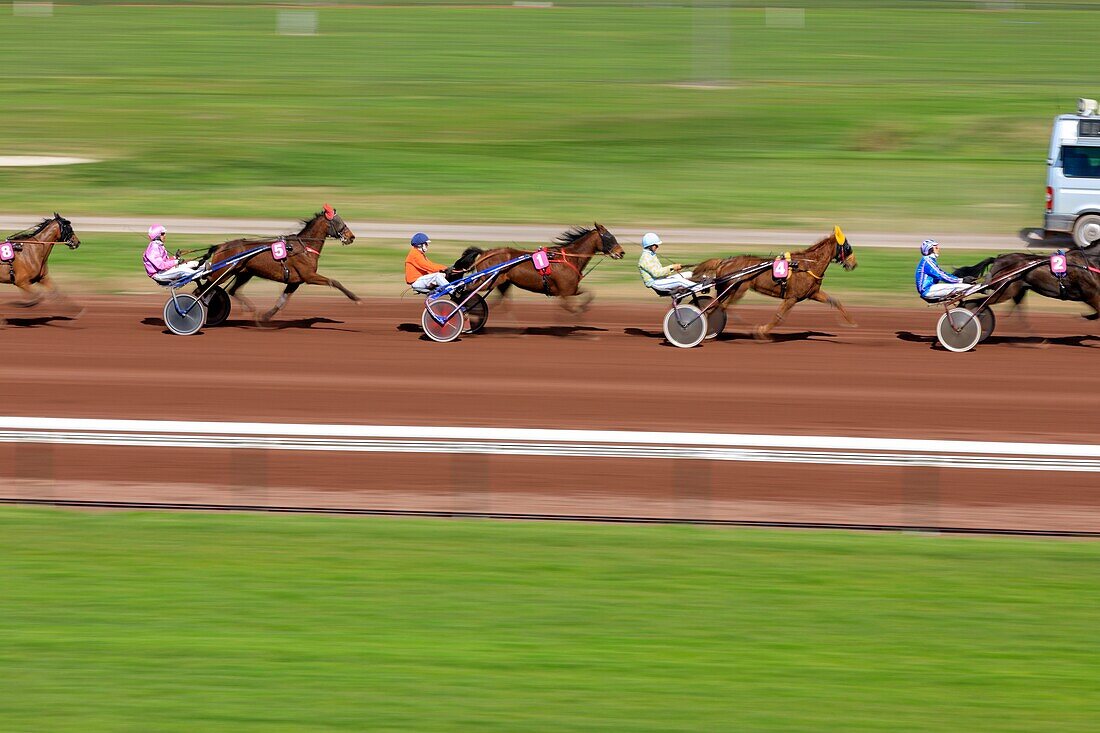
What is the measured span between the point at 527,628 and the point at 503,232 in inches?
692

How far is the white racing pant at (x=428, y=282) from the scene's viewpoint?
51.0 ft

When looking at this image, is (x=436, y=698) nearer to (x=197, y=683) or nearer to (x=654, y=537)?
(x=197, y=683)

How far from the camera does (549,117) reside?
38.3 m

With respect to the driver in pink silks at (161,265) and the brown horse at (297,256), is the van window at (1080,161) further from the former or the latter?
the driver in pink silks at (161,265)

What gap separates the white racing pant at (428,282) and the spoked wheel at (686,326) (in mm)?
2363

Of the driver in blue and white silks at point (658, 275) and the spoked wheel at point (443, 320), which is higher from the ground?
the driver in blue and white silks at point (658, 275)

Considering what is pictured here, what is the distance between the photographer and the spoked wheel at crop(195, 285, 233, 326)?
16516 mm

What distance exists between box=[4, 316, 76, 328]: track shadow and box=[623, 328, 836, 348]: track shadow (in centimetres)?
641

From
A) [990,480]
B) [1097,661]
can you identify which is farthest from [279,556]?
[990,480]

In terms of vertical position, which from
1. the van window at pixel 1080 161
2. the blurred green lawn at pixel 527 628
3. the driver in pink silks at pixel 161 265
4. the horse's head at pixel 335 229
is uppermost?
the van window at pixel 1080 161

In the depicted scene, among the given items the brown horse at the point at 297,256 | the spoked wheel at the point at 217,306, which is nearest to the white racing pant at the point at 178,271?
the brown horse at the point at 297,256

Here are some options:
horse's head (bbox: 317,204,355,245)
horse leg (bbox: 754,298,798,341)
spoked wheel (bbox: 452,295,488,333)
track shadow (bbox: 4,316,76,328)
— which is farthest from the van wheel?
track shadow (bbox: 4,316,76,328)

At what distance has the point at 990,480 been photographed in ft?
35.6

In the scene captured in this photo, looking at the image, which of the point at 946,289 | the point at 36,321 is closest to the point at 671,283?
the point at 946,289
